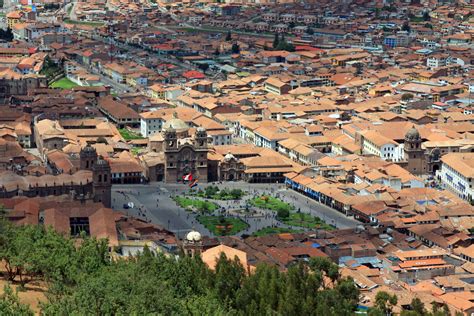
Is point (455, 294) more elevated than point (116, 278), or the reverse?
point (116, 278)

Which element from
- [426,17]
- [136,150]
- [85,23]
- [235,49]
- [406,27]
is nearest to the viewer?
[136,150]

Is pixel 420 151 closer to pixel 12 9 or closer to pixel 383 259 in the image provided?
pixel 383 259

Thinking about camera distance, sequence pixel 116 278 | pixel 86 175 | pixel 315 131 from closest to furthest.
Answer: pixel 116 278, pixel 86 175, pixel 315 131

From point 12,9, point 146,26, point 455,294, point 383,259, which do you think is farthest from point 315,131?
point 12,9

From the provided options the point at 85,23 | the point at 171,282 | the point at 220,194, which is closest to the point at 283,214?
the point at 220,194

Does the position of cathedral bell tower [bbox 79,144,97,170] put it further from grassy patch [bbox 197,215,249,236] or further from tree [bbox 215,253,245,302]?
tree [bbox 215,253,245,302]

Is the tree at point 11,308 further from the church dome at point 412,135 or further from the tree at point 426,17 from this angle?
the tree at point 426,17

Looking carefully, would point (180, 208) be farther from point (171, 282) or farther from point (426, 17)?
point (426, 17)

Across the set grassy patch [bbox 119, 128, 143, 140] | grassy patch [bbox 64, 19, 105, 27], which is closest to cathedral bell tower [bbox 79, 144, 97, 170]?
grassy patch [bbox 119, 128, 143, 140]
